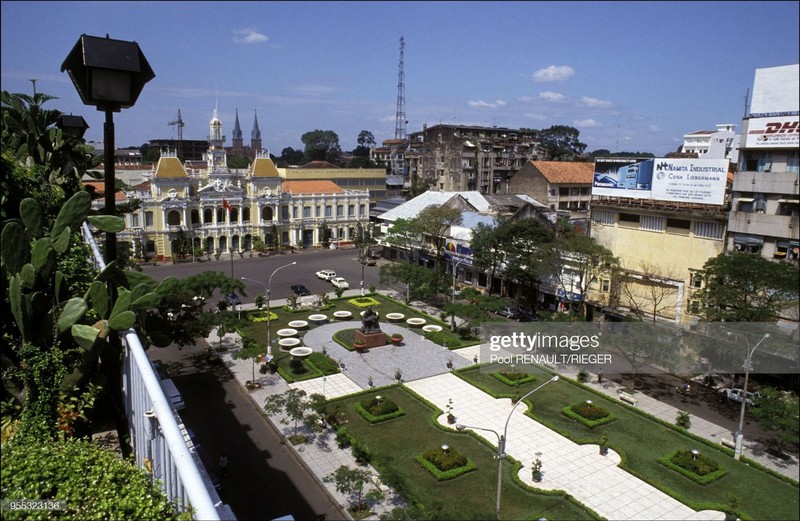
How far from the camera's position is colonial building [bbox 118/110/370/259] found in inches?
2073

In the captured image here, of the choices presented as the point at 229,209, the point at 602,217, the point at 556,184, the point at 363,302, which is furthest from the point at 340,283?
the point at 556,184

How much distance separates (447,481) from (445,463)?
612 millimetres

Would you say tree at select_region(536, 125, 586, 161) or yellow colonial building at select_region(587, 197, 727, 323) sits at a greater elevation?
tree at select_region(536, 125, 586, 161)

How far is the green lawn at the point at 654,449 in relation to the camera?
17297mm

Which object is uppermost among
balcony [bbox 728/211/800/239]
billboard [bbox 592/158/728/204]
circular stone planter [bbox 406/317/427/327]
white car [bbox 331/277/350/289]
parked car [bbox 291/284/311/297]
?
billboard [bbox 592/158/728/204]

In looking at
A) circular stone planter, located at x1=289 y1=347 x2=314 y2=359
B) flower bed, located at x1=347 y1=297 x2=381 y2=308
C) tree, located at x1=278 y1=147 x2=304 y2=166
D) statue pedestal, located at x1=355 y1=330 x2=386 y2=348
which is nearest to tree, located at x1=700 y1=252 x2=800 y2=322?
statue pedestal, located at x1=355 y1=330 x2=386 y2=348

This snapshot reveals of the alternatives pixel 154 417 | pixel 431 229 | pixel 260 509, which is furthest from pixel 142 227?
pixel 154 417

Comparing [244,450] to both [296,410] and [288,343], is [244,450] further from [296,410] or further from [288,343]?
[288,343]

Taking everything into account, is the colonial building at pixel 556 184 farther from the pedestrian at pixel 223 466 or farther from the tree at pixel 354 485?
the pedestrian at pixel 223 466

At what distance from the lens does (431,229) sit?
44188 mm

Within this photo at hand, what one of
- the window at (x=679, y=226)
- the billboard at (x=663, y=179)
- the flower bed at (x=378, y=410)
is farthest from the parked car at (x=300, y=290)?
the window at (x=679, y=226)

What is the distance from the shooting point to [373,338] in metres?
31.8

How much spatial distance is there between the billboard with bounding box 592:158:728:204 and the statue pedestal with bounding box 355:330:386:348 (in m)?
15.9

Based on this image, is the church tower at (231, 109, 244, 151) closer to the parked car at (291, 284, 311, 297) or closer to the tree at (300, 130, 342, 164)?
the tree at (300, 130, 342, 164)
